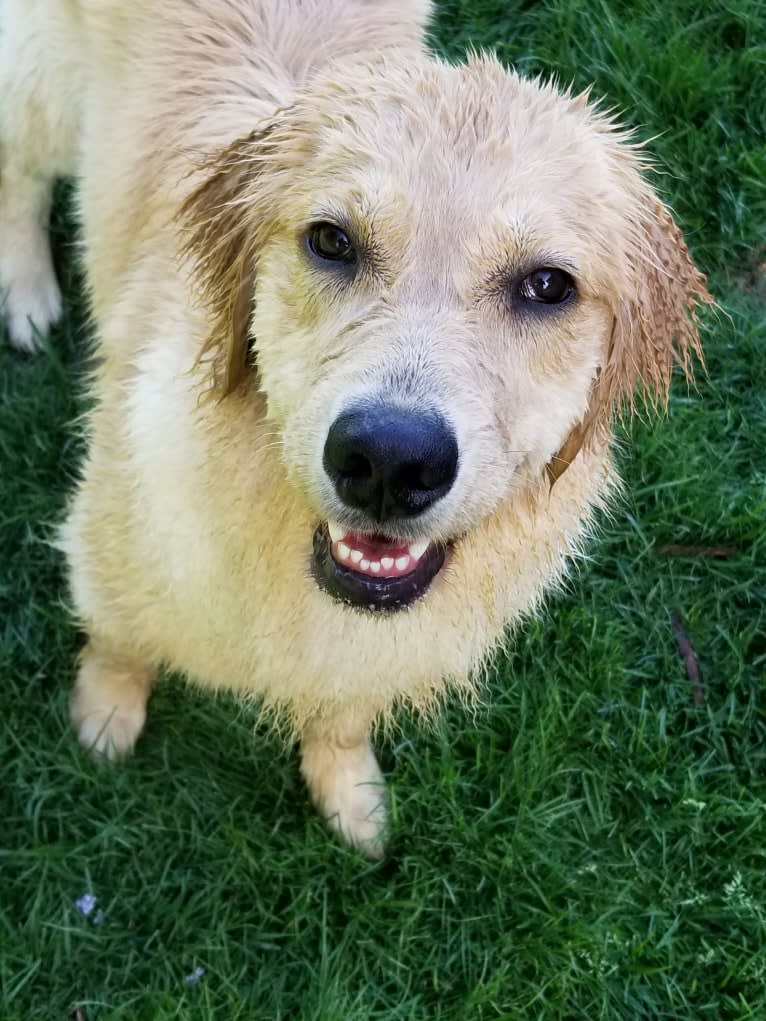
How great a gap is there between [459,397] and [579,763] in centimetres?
193

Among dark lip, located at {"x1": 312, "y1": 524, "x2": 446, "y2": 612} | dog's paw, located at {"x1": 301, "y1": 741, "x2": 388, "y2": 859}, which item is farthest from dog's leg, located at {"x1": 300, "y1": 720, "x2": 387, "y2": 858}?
dark lip, located at {"x1": 312, "y1": 524, "x2": 446, "y2": 612}

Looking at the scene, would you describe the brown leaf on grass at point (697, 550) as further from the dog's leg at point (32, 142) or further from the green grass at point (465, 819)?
the dog's leg at point (32, 142)

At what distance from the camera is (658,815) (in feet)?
11.4

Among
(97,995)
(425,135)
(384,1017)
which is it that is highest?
(425,135)

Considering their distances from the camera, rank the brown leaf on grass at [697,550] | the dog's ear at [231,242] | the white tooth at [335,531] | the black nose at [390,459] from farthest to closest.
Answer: the brown leaf on grass at [697,550] < the dog's ear at [231,242] < the white tooth at [335,531] < the black nose at [390,459]

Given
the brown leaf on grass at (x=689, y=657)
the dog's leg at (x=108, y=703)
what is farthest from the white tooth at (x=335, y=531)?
the brown leaf on grass at (x=689, y=657)

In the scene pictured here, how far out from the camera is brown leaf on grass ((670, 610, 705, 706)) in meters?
3.71

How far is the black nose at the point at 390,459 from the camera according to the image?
186 cm

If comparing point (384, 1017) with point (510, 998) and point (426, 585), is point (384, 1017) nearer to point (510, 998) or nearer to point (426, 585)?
point (510, 998)

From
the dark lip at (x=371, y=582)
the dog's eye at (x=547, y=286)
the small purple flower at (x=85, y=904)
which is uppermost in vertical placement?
the dog's eye at (x=547, y=286)

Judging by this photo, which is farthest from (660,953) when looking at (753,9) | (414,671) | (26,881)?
(753,9)

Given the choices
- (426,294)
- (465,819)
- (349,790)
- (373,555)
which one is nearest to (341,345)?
(426,294)

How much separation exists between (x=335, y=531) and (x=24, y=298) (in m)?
2.44

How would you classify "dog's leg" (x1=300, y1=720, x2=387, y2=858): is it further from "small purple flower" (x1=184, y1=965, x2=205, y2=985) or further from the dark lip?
the dark lip
